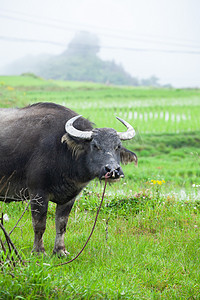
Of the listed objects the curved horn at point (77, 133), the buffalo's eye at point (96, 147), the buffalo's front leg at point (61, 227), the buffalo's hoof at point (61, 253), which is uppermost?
the curved horn at point (77, 133)

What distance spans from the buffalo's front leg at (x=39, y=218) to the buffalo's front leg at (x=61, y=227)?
6.9 inches

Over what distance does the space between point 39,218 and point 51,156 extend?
669 mm

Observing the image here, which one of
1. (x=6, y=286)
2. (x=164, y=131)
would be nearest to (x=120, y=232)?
(x=6, y=286)

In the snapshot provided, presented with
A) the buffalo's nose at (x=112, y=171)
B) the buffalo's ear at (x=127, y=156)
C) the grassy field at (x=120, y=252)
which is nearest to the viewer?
the grassy field at (x=120, y=252)

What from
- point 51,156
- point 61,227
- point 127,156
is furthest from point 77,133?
point 61,227

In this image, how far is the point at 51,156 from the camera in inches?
160

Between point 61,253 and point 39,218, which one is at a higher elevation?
point 39,218

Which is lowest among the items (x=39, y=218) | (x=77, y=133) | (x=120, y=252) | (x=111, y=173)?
(x=120, y=252)

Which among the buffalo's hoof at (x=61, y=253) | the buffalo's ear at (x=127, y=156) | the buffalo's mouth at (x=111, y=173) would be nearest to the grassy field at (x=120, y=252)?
the buffalo's hoof at (x=61, y=253)

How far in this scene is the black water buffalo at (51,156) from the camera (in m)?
3.94

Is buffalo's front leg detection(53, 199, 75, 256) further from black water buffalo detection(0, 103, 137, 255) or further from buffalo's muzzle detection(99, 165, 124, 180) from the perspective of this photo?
buffalo's muzzle detection(99, 165, 124, 180)

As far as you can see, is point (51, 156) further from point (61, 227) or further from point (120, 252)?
point (120, 252)

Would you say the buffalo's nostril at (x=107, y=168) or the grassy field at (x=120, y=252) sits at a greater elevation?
the buffalo's nostril at (x=107, y=168)

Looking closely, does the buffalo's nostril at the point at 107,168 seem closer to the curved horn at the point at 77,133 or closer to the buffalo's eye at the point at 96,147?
the buffalo's eye at the point at 96,147
